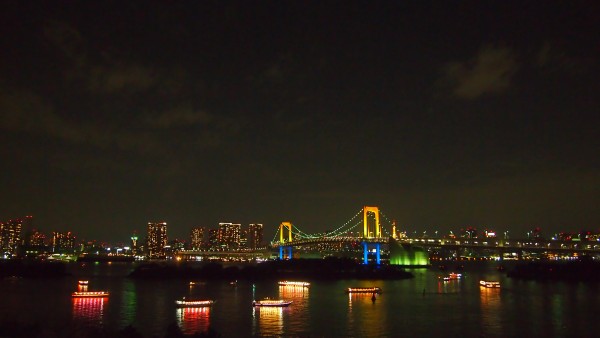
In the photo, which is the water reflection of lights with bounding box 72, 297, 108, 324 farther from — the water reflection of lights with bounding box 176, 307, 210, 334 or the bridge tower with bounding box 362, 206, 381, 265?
the bridge tower with bounding box 362, 206, 381, 265

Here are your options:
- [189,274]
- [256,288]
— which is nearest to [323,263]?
[189,274]

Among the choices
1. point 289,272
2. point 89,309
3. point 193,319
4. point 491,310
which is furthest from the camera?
point 289,272

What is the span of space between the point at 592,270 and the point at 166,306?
5267cm

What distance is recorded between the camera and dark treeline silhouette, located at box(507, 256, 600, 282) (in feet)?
217

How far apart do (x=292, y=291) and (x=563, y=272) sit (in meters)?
38.4

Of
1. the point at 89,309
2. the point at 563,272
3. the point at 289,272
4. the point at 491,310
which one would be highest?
the point at 289,272

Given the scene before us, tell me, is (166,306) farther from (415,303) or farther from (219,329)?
(415,303)

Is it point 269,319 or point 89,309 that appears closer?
point 269,319

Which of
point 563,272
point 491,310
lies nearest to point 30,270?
point 491,310

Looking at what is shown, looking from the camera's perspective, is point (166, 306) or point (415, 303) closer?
point (166, 306)

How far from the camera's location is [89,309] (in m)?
35.2

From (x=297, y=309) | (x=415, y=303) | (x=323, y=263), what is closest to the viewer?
(x=297, y=309)

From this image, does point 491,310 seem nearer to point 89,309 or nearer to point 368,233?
point 89,309

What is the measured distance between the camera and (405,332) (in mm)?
27156
